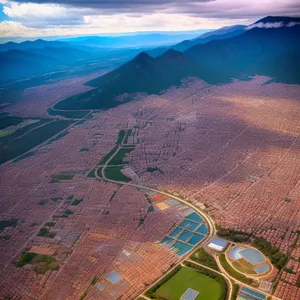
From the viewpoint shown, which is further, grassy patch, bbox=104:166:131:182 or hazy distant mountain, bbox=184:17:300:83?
hazy distant mountain, bbox=184:17:300:83

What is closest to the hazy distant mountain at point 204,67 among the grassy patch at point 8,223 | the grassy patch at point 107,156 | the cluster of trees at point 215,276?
A: the grassy patch at point 107,156

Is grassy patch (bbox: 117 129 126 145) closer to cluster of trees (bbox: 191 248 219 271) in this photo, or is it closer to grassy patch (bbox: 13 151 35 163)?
grassy patch (bbox: 13 151 35 163)

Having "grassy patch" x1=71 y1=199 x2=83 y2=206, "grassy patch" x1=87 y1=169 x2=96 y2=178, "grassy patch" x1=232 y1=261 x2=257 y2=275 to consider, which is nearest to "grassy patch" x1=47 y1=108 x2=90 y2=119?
"grassy patch" x1=87 y1=169 x2=96 y2=178

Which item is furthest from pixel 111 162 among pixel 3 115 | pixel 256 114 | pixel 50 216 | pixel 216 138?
pixel 3 115

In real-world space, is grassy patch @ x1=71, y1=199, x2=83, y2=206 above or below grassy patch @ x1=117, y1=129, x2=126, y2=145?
below

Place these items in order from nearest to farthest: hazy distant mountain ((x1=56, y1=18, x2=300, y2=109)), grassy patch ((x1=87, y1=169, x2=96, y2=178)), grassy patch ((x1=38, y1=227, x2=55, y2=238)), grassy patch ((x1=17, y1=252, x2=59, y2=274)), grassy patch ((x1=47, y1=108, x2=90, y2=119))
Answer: grassy patch ((x1=17, y1=252, x2=59, y2=274))
grassy patch ((x1=38, y1=227, x2=55, y2=238))
grassy patch ((x1=87, y1=169, x2=96, y2=178))
grassy patch ((x1=47, y1=108, x2=90, y2=119))
hazy distant mountain ((x1=56, y1=18, x2=300, y2=109))
